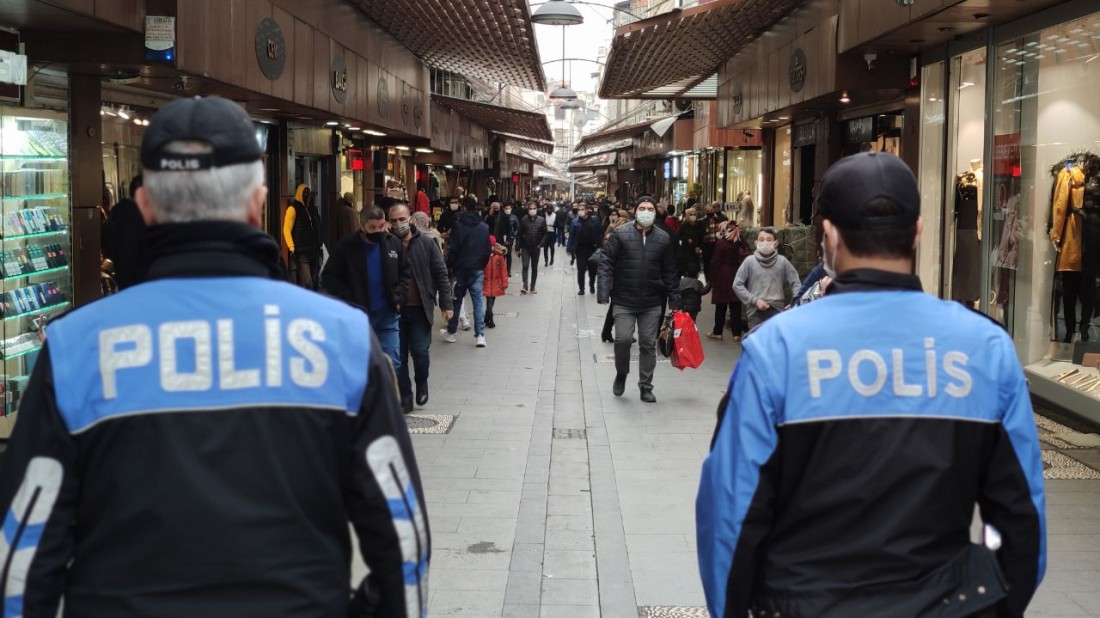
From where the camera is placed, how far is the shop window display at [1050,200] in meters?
10.2

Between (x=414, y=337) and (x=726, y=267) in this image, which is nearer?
(x=414, y=337)

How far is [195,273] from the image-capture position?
90.9 inches

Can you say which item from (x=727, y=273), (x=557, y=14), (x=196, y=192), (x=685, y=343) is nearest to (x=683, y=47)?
(x=557, y=14)

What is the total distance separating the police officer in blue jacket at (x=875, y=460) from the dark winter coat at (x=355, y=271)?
7.39 meters

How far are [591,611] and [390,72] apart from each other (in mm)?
15930

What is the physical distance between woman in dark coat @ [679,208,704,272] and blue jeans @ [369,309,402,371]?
815 cm

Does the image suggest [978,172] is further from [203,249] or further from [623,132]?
[623,132]

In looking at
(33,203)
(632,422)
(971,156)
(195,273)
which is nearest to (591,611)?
(195,273)

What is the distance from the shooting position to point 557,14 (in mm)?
19266

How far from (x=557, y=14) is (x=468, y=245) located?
5512mm

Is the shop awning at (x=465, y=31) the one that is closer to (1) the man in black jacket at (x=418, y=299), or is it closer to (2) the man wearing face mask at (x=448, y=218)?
(2) the man wearing face mask at (x=448, y=218)

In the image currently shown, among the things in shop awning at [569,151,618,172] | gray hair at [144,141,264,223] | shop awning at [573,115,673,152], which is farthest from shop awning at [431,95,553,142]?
gray hair at [144,141,264,223]

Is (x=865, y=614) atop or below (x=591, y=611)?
atop

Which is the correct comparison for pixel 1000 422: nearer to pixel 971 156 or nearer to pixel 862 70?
pixel 971 156
